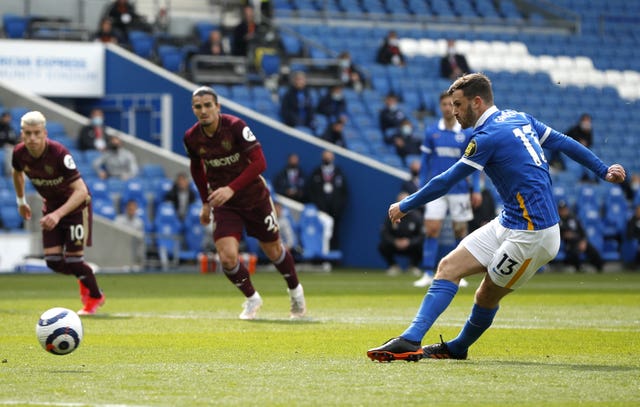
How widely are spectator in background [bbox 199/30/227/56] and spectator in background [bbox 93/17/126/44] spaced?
6.18 ft

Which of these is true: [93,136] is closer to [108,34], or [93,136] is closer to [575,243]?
[108,34]

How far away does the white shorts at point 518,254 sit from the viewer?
877cm

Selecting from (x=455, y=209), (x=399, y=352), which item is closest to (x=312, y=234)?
(x=455, y=209)

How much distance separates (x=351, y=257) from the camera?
93.2 ft

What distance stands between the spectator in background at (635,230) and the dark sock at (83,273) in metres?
16.8

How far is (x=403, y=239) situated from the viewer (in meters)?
25.5

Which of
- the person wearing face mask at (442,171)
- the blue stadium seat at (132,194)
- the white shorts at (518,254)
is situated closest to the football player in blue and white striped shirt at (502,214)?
the white shorts at (518,254)

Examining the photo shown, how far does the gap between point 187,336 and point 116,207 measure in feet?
53.1

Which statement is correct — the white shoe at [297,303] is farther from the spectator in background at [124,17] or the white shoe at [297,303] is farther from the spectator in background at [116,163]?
the spectator in background at [124,17]

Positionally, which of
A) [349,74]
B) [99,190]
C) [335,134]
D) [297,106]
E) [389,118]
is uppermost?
[349,74]

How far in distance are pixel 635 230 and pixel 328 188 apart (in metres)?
6.47

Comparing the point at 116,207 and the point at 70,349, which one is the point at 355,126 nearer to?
the point at 116,207

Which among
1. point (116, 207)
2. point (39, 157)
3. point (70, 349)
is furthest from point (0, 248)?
point (70, 349)

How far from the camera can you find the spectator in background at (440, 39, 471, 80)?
111 ft
